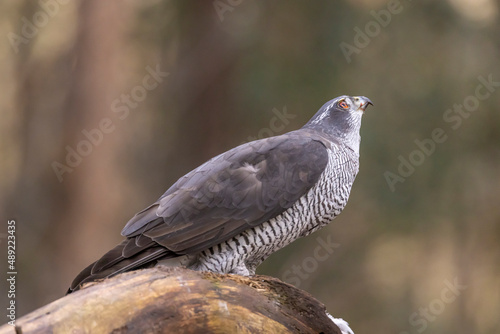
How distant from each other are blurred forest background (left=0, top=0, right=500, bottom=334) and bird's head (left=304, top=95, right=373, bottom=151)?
3.99 m

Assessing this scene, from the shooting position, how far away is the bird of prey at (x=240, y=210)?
13.2 ft

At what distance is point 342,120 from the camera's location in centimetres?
508

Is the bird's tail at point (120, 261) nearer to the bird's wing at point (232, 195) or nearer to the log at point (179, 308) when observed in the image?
Result: the bird's wing at point (232, 195)

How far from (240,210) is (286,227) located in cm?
38

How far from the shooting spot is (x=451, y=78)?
9.79 m

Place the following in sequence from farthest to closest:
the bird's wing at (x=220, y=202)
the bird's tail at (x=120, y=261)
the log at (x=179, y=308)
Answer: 1. the bird's wing at (x=220, y=202)
2. the bird's tail at (x=120, y=261)
3. the log at (x=179, y=308)

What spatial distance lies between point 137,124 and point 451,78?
524 centimetres

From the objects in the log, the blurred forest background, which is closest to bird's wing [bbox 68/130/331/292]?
the log

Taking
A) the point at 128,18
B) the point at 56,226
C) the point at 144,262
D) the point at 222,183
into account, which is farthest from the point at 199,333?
the point at 128,18

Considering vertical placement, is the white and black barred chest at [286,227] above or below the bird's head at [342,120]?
below

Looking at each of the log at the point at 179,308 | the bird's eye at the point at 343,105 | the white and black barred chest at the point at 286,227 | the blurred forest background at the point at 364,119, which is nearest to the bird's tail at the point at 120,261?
the white and black barred chest at the point at 286,227

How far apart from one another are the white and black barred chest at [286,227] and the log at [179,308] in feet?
1.66

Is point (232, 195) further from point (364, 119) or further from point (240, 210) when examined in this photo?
point (364, 119)

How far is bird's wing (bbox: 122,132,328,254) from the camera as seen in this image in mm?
4062
